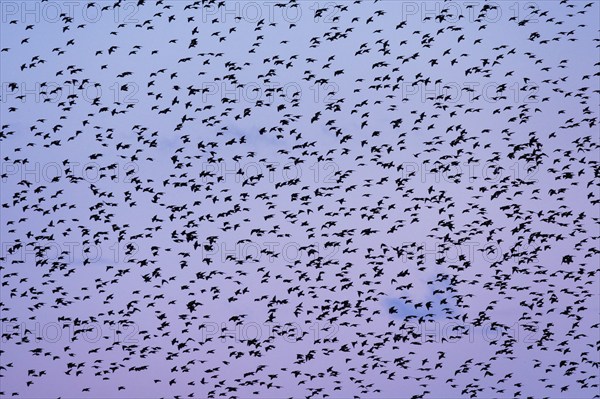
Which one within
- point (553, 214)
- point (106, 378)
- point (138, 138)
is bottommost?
point (106, 378)

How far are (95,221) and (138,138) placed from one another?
16.3ft

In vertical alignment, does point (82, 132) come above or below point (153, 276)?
above

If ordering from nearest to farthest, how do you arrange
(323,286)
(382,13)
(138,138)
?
1. (382,13)
2. (138,138)
3. (323,286)

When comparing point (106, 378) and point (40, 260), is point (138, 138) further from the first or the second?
point (106, 378)

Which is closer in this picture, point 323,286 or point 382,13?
point 382,13

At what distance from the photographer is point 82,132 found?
47.4m

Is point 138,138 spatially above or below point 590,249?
above

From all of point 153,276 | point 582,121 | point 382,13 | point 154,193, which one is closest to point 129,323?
point 153,276

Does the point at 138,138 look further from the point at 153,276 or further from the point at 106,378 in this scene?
the point at 106,378

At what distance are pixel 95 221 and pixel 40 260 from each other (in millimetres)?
3078

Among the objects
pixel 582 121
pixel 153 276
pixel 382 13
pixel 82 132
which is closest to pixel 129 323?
pixel 153 276

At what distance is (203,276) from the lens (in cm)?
4941

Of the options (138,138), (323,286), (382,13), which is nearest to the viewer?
(382,13)

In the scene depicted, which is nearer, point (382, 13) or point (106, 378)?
point (382, 13)
